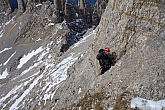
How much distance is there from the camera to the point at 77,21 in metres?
95.3

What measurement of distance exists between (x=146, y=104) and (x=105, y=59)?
277 inches

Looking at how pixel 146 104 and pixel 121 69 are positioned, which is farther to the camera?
pixel 121 69

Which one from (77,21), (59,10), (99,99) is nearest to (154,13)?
(99,99)

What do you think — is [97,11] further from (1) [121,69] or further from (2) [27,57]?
(1) [121,69]

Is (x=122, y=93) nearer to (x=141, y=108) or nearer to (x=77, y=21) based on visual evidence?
(x=141, y=108)

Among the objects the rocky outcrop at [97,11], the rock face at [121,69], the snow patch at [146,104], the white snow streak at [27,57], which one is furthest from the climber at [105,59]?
the rocky outcrop at [97,11]

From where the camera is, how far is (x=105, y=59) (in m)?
20.7

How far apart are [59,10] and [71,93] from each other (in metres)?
78.8

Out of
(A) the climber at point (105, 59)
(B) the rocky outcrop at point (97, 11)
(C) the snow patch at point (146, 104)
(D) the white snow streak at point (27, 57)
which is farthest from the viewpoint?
(B) the rocky outcrop at point (97, 11)

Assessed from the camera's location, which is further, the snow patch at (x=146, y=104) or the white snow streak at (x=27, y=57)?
the white snow streak at (x=27, y=57)

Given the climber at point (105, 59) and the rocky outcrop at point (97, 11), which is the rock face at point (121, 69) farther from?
the rocky outcrop at point (97, 11)

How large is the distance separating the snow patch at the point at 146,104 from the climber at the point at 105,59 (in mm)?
6165

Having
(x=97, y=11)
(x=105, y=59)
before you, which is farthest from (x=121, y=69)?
(x=97, y=11)

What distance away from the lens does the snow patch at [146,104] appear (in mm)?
14534
